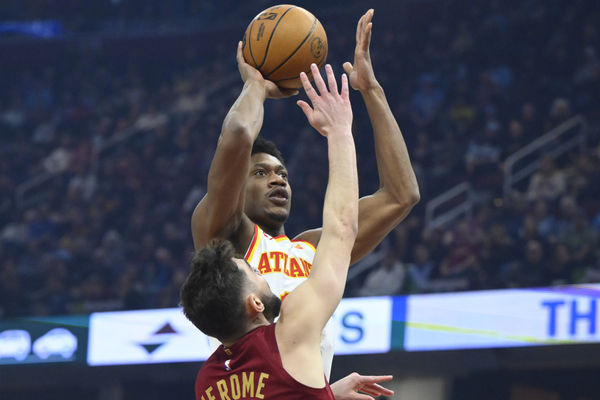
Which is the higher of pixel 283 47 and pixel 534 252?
pixel 534 252

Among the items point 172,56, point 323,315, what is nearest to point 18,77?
point 172,56

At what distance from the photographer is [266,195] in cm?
366

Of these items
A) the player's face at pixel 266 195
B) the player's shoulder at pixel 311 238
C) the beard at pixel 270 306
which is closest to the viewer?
the beard at pixel 270 306

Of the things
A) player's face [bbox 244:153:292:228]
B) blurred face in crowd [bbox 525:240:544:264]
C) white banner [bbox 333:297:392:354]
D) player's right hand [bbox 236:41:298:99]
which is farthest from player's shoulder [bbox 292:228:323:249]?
blurred face in crowd [bbox 525:240:544:264]

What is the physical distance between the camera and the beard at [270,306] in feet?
8.84

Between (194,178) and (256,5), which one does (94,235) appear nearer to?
(194,178)

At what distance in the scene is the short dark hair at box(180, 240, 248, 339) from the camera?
2549mm

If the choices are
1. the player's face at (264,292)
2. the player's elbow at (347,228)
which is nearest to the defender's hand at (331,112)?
the player's elbow at (347,228)

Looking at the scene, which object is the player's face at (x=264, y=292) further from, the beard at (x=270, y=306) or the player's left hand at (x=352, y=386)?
the player's left hand at (x=352, y=386)

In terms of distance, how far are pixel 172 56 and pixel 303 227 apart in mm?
6435

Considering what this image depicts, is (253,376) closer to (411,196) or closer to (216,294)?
(216,294)

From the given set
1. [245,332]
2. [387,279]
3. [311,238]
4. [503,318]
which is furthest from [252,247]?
[387,279]

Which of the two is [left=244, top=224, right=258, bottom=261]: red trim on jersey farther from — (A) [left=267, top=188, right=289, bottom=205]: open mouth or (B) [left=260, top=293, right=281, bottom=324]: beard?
(B) [left=260, top=293, right=281, bottom=324]: beard

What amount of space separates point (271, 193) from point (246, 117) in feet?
1.84
